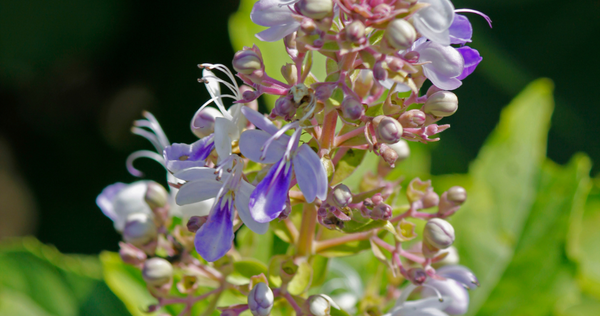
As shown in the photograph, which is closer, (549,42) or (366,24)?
(366,24)

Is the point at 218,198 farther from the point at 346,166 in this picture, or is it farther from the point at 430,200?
the point at 430,200

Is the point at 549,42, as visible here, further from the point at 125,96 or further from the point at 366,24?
the point at 125,96

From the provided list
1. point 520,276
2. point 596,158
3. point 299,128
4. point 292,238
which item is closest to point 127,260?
point 292,238

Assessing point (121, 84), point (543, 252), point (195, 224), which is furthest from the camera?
point (121, 84)

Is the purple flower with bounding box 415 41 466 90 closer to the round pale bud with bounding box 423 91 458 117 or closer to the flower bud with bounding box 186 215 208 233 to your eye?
the round pale bud with bounding box 423 91 458 117

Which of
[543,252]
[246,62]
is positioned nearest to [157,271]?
[246,62]
